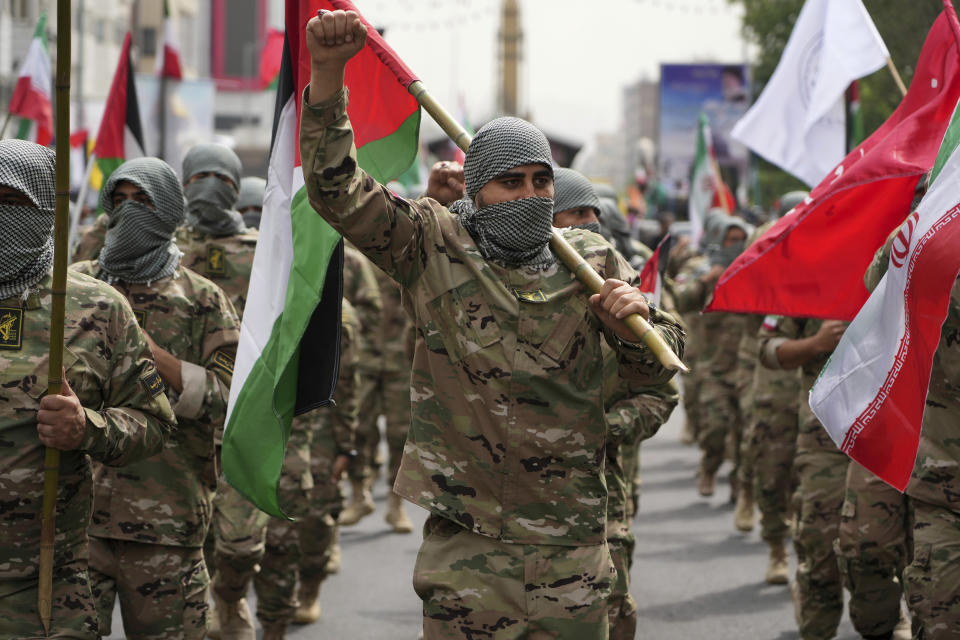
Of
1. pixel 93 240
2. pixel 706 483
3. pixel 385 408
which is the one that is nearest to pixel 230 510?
pixel 93 240

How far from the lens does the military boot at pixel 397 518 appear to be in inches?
442

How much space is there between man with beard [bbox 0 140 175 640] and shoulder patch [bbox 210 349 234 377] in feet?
3.28

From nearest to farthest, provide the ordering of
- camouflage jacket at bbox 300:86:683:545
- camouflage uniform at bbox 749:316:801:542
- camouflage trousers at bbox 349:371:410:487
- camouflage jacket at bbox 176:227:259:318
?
camouflage jacket at bbox 300:86:683:545, camouflage jacket at bbox 176:227:259:318, camouflage uniform at bbox 749:316:801:542, camouflage trousers at bbox 349:371:410:487

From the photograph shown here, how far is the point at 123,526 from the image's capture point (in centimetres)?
551

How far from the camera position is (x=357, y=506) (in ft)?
38.3

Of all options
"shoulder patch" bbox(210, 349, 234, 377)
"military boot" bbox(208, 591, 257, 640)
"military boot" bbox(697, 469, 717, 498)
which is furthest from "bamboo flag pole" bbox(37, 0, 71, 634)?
"military boot" bbox(697, 469, 717, 498)

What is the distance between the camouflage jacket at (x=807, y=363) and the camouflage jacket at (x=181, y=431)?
2.91 meters

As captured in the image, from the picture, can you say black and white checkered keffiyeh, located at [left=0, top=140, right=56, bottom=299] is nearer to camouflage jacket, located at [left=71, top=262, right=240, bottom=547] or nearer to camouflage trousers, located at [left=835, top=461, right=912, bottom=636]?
camouflage jacket, located at [left=71, top=262, right=240, bottom=547]

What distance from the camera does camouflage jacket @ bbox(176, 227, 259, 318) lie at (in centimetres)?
731

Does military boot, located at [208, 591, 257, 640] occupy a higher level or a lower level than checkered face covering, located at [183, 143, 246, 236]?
lower

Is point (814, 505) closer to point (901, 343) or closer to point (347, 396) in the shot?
point (901, 343)

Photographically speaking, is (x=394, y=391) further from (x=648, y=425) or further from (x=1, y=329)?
(x=1, y=329)

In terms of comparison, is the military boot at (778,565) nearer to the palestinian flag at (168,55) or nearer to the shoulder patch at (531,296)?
the shoulder patch at (531,296)

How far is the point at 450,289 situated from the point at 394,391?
7627 mm
